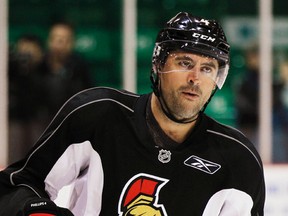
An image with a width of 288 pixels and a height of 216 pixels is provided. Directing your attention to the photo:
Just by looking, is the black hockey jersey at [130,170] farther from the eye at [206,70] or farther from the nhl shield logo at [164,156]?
the eye at [206,70]

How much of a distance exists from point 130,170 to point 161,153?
0.27 ft

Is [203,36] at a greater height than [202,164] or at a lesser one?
greater

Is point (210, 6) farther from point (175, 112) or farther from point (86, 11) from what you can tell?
point (175, 112)

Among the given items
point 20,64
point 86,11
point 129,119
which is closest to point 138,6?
point 86,11

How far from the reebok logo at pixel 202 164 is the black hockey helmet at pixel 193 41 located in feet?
0.61

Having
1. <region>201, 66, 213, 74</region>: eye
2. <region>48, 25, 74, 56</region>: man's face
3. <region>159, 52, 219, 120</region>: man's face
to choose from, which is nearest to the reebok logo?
<region>159, 52, 219, 120</region>: man's face

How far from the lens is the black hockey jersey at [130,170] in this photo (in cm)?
188

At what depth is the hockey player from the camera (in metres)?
1.88

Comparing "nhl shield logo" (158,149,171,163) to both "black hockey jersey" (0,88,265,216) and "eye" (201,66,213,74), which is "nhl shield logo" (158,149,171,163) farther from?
"eye" (201,66,213,74)

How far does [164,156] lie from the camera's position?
6.24ft

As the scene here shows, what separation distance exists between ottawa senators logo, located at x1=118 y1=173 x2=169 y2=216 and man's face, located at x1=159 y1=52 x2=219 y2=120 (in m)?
0.17

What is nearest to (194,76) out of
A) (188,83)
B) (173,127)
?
(188,83)

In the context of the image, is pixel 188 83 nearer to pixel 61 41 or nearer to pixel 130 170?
pixel 130 170

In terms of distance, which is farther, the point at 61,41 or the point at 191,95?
the point at 61,41
